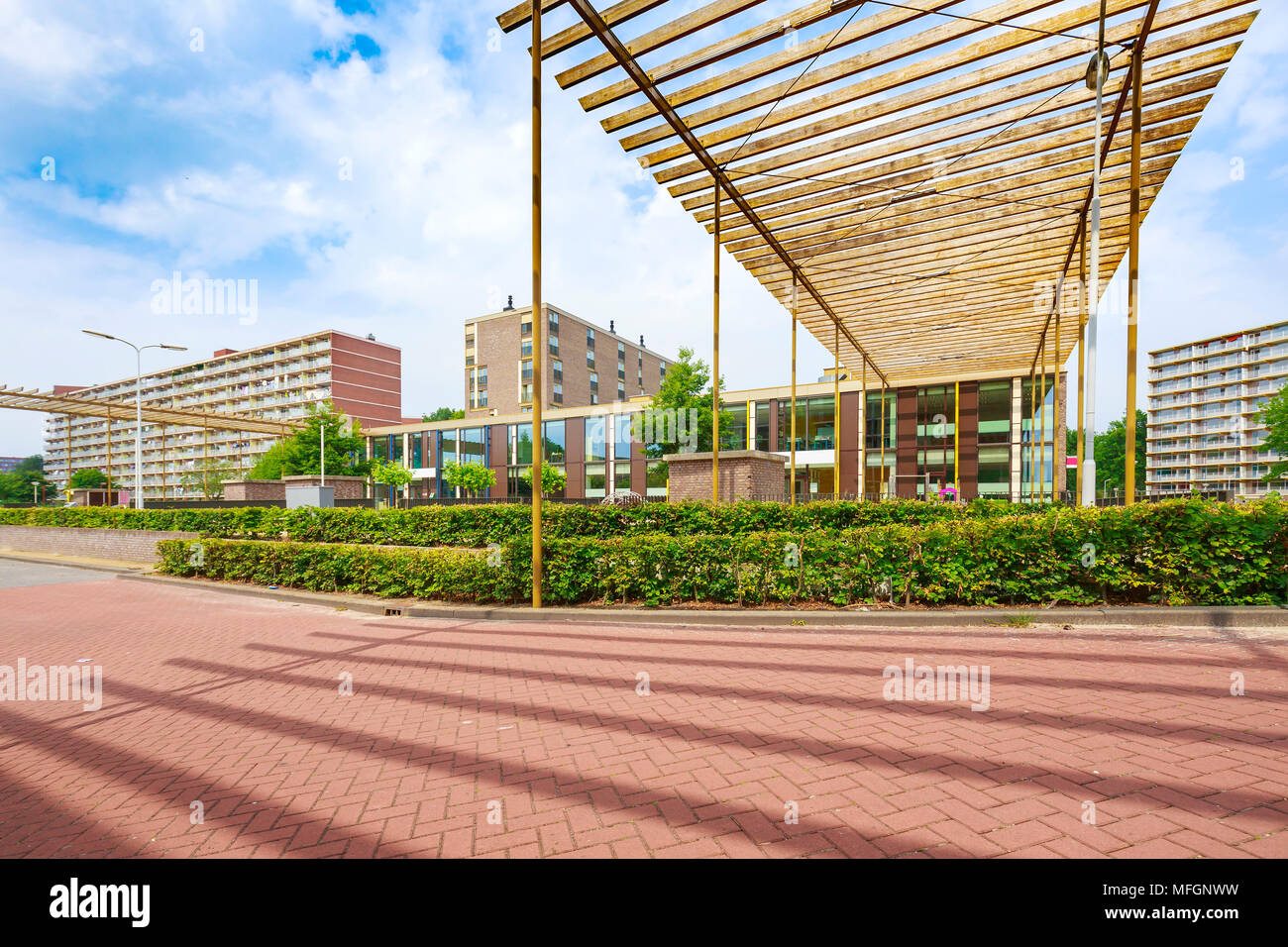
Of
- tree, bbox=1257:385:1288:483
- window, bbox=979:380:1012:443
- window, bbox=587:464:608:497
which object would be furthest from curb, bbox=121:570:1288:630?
tree, bbox=1257:385:1288:483

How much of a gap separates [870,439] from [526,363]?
121 ft

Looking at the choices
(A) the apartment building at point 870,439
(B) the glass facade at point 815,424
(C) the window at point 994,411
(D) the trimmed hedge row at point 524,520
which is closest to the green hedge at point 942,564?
(D) the trimmed hedge row at point 524,520

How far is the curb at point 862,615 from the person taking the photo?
612 cm

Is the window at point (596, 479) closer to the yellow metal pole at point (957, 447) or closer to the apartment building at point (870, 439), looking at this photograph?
the apartment building at point (870, 439)

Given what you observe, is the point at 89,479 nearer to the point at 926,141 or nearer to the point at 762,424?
the point at 762,424

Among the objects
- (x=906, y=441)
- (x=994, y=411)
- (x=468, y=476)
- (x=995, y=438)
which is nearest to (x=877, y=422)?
(x=906, y=441)

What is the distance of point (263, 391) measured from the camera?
3403 inches

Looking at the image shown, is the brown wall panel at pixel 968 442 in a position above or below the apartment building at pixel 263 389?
below

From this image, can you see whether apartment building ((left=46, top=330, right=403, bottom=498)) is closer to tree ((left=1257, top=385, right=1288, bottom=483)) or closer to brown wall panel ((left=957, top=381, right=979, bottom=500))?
brown wall panel ((left=957, top=381, right=979, bottom=500))

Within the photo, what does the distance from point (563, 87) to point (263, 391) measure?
96773 millimetres

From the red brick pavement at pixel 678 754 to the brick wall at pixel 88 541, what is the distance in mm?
14198

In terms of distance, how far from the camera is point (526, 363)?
2357 inches

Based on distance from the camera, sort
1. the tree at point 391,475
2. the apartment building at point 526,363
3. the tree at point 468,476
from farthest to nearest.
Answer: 1. the apartment building at point 526,363
2. the tree at point 391,475
3. the tree at point 468,476

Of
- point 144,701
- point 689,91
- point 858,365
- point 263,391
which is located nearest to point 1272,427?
point 858,365
